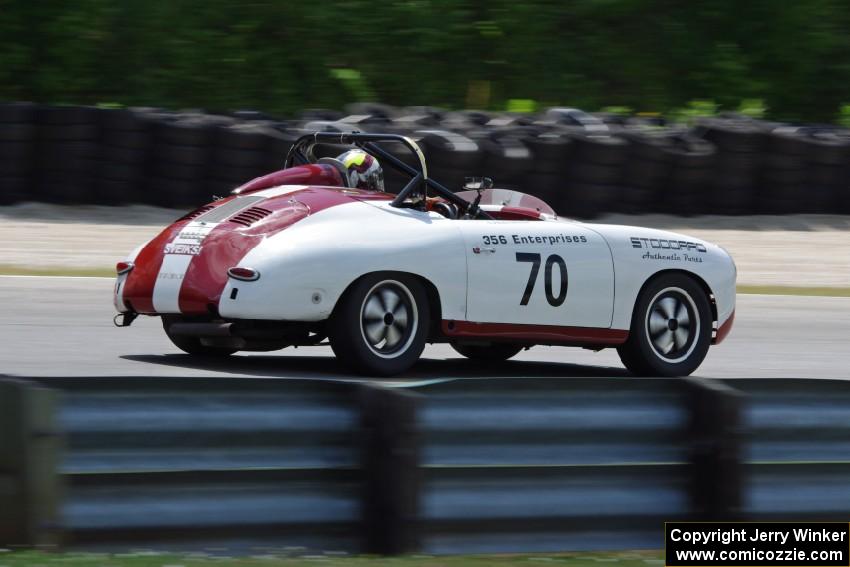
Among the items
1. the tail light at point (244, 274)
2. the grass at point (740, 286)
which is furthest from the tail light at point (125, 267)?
the grass at point (740, 286)

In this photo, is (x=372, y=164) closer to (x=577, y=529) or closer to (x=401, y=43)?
(x=577, y=529)

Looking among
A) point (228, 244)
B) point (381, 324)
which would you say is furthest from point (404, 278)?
point (228, 244)

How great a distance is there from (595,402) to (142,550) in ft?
5.01

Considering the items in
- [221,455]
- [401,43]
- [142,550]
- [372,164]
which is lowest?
[142,550]

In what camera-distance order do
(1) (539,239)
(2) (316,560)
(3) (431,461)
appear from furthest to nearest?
(1) (539,239), (3) (431,461), (2) (316,560)

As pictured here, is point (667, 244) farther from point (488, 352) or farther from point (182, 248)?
point (182, 248)

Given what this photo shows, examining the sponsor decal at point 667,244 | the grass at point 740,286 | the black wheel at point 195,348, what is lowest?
the black wheel at point 195,348

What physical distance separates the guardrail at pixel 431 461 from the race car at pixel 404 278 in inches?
120

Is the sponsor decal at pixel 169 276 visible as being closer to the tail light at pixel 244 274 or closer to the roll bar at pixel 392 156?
the tail light at pixel 244 274

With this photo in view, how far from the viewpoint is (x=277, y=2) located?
22828 mm

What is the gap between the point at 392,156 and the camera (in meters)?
8.72

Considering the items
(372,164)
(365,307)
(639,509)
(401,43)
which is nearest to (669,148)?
(401,43)

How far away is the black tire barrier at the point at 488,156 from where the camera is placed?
15648 millimetres

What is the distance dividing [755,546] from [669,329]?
14.4 ft
